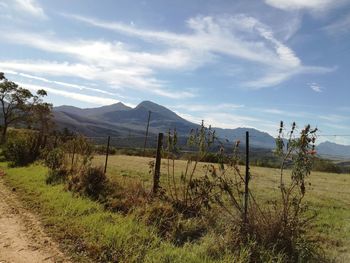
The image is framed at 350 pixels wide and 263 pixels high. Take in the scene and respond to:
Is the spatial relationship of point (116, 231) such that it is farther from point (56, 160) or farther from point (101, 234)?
point (56, 160)

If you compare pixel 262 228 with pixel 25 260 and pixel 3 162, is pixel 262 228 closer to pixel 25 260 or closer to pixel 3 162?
pixel 25 260

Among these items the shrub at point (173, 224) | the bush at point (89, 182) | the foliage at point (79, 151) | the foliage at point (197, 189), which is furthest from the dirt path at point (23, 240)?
the foliage at point (79, 151)

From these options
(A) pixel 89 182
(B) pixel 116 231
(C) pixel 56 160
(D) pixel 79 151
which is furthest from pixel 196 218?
(C) pixel 56 160

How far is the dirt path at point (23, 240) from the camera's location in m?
7.50

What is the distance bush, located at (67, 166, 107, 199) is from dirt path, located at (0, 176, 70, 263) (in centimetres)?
204

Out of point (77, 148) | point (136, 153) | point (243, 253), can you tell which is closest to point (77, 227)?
point (243, 253)

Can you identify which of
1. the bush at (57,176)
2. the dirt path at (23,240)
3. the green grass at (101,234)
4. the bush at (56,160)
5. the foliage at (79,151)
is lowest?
the dirt path at (23,240)

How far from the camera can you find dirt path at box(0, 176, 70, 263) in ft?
24.6

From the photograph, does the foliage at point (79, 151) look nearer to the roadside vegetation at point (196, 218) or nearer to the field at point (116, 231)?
the roadside vegetation at point (196, 218)

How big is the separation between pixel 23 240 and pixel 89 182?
4875mm

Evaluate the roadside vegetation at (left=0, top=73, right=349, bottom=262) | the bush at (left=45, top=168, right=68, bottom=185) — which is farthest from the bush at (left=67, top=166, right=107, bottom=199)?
the bush at (left=45, top=168, right=68, bottom=185)

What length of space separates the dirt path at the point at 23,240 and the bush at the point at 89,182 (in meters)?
2.04

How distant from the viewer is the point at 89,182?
44.0ft

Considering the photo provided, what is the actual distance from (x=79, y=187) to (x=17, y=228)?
3.90 meters
